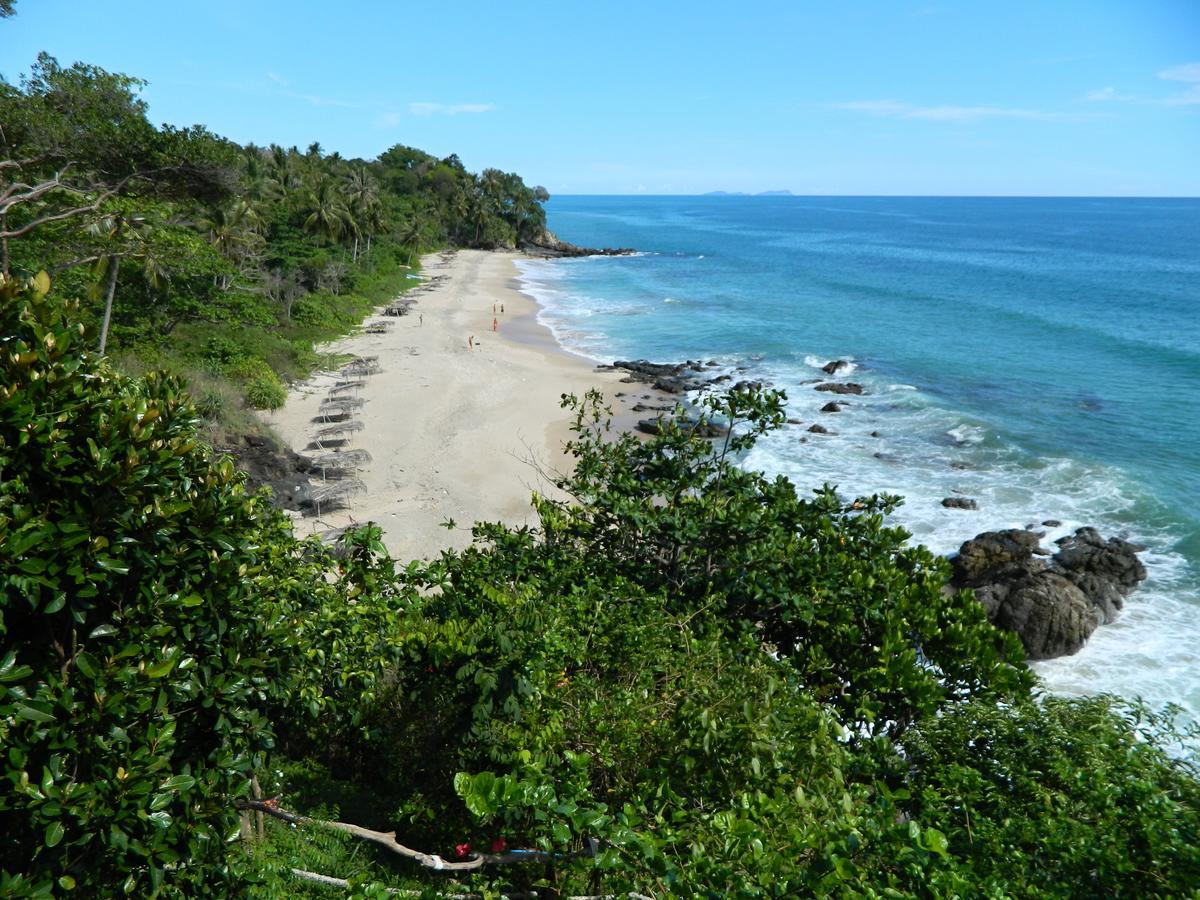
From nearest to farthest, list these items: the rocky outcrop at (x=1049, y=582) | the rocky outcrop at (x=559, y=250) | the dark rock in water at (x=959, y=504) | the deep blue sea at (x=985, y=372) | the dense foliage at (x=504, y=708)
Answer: the dense foliage at (x=504, y=708) → the rocky outcrop at (x=1049, y=582) → the deep blue sea at (x=985, y=372) → the dark rock in water at (x=959, y=504) → the rocky outcrop at (x=559, y=250)

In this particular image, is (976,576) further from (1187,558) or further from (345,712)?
(345,712)

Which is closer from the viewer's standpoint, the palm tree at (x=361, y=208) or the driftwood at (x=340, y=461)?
the driftwood at (x=340, y=461)

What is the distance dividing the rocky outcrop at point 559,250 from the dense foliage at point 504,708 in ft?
269

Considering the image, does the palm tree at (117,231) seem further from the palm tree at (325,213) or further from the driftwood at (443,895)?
the palm tree at (325,213)

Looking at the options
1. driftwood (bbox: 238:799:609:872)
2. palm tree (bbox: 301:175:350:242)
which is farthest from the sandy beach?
palm tree (bbox: 301:175:350:242)

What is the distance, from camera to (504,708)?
18.6 feet

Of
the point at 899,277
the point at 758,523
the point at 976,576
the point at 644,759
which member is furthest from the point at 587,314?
the point at 644,759

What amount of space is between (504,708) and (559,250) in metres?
89.0

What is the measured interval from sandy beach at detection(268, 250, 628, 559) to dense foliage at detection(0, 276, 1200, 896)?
4649 mm

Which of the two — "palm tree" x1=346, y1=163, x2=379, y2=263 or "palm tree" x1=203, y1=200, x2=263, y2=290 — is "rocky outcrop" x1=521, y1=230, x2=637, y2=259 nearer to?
"palm tree" x1=346, y1=163, x2=379, y2=263

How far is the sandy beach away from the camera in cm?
1881

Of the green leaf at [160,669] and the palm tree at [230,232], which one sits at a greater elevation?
the palm tree at [230,232]

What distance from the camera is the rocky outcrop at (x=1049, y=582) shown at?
14.7 meters

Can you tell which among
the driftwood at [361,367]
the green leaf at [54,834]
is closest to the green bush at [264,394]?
the driftwood at [361,367]
